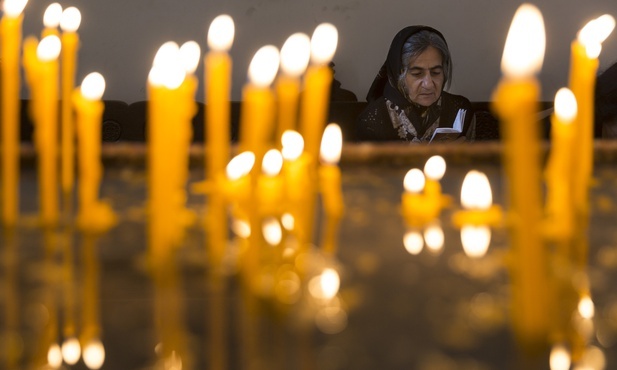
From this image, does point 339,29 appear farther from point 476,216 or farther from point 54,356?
point 54,356

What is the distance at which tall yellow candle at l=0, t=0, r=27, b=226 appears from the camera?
0.52 meters

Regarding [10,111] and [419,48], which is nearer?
[10,111]

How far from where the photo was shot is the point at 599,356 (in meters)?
0.32

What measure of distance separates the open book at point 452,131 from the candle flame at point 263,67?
198cm

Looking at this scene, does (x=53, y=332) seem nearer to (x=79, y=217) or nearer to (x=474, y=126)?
(x=79, y=217)

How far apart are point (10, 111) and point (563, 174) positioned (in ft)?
1.27

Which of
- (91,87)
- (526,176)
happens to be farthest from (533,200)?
(91,87)

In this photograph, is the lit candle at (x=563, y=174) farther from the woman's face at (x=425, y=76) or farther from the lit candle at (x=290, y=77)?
the woman's face at (x=425, y=76)

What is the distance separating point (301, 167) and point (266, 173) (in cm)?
5

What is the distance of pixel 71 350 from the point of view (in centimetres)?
33

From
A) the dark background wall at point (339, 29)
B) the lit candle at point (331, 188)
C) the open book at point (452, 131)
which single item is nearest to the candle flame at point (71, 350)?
the lit candle at point (331, 188)

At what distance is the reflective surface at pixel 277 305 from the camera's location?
322 mm

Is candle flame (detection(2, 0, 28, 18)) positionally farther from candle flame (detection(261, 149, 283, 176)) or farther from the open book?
the open book

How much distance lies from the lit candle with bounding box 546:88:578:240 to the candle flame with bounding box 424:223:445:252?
0.22 feet
